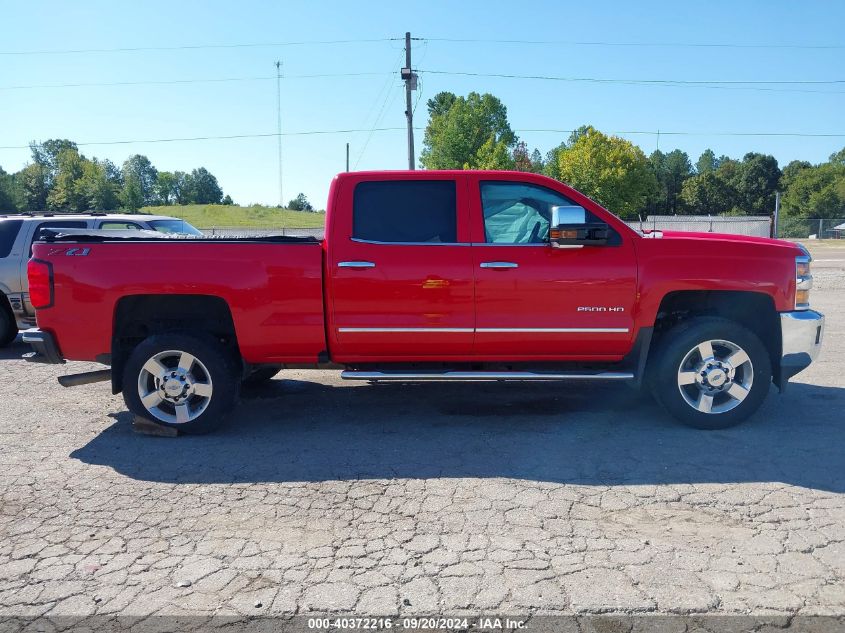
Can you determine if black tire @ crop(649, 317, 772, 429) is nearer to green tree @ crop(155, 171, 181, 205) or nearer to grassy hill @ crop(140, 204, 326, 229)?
grassy hill @ crop(140, 204, 326, 229)

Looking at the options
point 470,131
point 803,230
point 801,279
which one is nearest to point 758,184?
point 803,230

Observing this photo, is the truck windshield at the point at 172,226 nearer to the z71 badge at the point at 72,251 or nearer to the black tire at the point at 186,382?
the z71 badge at the point at 72,251

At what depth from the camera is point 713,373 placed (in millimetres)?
5156

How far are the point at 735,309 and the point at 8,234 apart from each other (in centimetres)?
942

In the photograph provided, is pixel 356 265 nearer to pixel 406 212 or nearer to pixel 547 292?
pixel 406 212

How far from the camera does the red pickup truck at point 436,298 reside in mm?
5062

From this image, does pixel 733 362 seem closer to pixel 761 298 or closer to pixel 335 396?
pixel 761 298

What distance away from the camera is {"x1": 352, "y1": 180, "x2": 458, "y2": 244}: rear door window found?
5203 mm

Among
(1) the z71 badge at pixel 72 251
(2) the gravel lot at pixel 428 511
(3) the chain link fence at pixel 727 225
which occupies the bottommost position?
(2) the gravel lot at pixel 428 511

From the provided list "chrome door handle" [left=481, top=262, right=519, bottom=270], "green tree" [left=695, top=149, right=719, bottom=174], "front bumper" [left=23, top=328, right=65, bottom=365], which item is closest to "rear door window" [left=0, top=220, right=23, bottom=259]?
"front bumper" [left=23, top=328, right=65, bottom=365]

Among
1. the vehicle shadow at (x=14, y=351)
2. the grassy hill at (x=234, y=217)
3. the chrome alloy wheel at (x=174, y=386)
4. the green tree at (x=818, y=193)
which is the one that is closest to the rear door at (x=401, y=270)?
the chrome alloy wheel at (x=174, y=386)

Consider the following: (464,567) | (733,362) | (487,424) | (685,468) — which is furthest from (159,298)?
(733,362)

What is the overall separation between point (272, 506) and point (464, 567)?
4.47 ft

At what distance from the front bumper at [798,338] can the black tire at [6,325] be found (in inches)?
374
